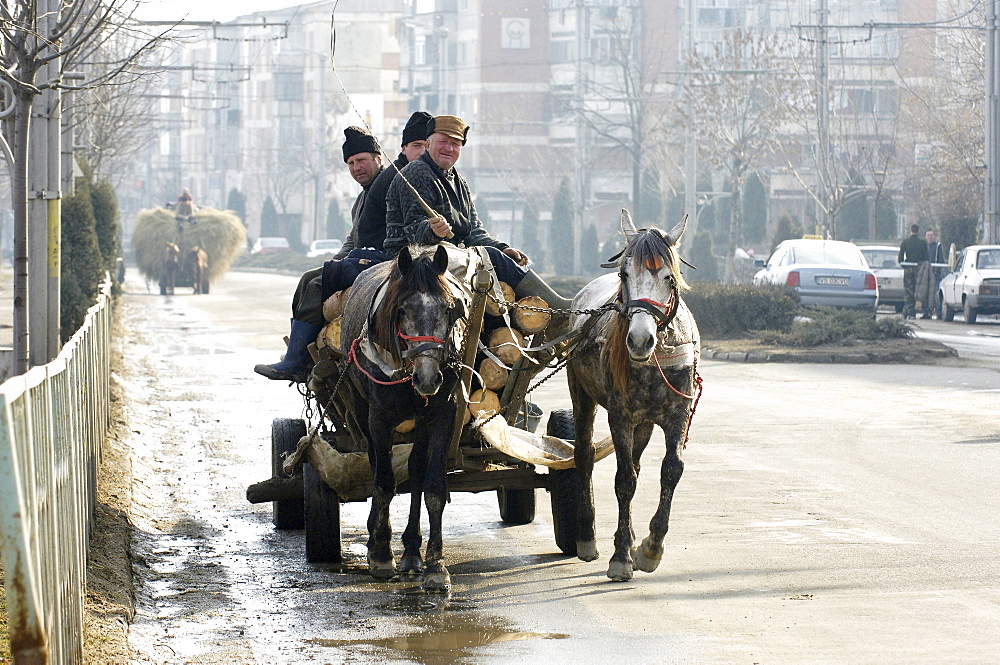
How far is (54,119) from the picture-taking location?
1301cm

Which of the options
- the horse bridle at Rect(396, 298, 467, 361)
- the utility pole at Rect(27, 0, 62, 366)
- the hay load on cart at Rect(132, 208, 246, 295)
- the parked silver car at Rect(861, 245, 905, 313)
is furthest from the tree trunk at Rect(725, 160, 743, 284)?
the horse bridle at Rect(396, 298, 467, 361)

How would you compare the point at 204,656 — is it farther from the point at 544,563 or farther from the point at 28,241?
the point at 28,241

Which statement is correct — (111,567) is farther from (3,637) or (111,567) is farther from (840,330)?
(840,330)

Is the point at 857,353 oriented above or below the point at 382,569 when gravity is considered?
above

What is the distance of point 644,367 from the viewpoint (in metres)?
7.74

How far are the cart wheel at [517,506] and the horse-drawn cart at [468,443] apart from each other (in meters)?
0.98

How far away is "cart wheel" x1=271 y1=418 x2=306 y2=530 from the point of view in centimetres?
933

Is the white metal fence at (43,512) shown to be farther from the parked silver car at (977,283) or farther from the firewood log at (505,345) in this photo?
the parked silver car at (977,283)

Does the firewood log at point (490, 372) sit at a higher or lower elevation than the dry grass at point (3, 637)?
higher

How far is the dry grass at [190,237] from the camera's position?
40375 millimetres

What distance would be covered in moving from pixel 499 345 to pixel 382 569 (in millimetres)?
1304

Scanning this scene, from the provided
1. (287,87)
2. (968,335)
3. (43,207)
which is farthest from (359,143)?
(287,87)

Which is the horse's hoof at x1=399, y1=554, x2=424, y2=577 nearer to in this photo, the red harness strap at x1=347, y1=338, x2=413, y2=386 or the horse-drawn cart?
the horse-drawn cart

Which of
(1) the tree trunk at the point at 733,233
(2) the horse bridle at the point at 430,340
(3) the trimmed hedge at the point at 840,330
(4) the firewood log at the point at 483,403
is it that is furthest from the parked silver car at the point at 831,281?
(2) the horse bridle at the point at 430,340
